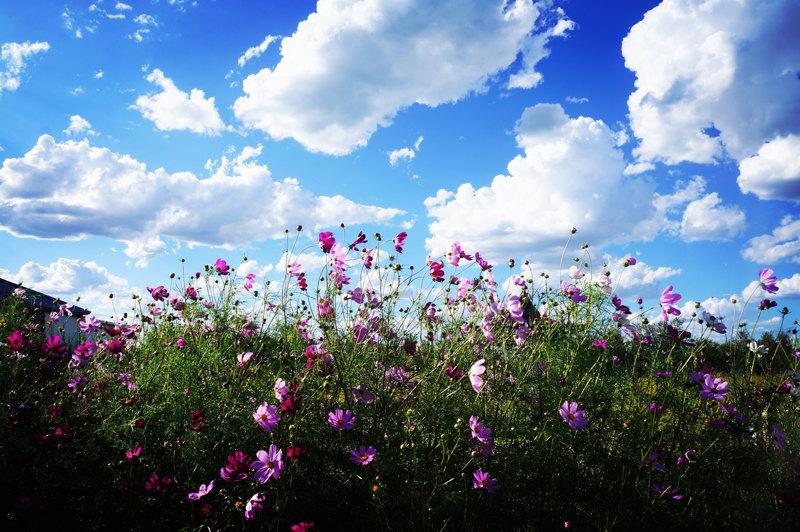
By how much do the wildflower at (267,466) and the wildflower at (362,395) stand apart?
75 centimetres

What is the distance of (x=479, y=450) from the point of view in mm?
2619

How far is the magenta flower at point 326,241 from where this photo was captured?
3120 millimetres

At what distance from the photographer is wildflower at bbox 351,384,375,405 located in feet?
9.66

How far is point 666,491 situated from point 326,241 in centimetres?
225

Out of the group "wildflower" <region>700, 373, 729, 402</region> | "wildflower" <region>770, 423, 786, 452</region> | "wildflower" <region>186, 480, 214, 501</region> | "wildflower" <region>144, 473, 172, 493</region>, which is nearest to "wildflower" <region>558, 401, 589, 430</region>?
"wildflower" <region>700, 373, 729, 402</region>

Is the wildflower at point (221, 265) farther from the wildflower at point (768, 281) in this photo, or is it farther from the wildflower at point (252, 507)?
the wildflower at point (768, 281)

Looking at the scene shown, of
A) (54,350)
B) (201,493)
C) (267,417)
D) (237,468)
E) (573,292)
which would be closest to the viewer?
(237,468)

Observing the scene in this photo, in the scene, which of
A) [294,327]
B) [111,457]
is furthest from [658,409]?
[111,457]

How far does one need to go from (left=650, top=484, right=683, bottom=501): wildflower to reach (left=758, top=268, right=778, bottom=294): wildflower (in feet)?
4.57

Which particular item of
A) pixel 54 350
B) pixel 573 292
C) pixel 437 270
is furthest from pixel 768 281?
pixel 54 350

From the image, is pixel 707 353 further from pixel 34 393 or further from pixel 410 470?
pixel 34 393

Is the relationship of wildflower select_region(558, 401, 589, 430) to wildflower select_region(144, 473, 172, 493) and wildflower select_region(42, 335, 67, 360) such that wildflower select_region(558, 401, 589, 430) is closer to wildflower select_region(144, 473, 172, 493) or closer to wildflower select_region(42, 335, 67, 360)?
wildflower select_region(144, 473, 172, 493)

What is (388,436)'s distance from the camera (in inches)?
108

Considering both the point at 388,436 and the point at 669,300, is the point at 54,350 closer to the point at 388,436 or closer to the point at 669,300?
the point at 388,436
